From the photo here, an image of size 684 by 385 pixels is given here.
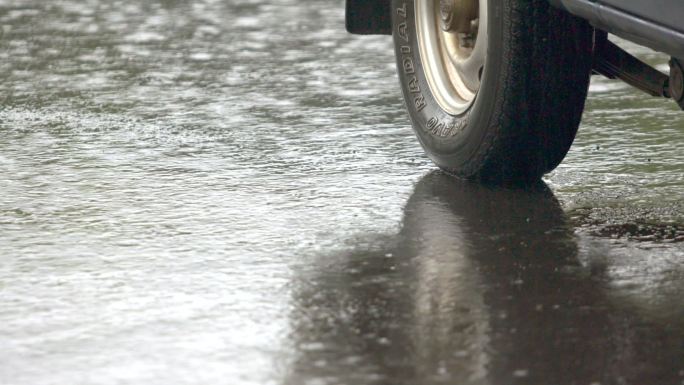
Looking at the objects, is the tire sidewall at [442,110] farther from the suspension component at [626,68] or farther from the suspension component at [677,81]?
the suspension component at [677,81]

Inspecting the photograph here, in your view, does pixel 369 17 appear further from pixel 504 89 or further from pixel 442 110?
pixel 504 89

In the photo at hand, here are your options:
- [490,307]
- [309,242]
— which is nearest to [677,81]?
[490,307]

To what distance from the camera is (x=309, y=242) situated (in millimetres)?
4242

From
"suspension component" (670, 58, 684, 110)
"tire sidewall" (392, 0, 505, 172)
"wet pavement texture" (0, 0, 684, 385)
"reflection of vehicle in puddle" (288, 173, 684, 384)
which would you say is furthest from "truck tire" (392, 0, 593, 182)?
"suspension component" (670, 58, 684, 110)

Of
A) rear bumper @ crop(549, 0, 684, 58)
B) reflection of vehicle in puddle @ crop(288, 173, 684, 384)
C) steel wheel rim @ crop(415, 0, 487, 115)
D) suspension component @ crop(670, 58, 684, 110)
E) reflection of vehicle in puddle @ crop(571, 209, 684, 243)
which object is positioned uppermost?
rear bumper @ crop(549, 0, 684, 58)

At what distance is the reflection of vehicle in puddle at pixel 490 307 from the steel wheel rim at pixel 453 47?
66 centimetres

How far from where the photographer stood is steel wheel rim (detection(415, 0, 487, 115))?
16.4 ft

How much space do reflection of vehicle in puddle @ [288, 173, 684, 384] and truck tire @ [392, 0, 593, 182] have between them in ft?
0.83

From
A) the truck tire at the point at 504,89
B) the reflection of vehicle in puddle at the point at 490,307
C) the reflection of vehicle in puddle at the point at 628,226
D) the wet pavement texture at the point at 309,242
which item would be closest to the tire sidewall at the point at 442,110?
the truck tire at the point at 504,89

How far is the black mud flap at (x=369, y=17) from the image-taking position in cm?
556

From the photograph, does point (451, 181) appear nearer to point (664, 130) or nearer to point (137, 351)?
point (664, 130)

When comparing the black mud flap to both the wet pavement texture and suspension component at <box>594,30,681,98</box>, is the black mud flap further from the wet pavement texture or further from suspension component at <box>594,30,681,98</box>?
suspension component at <box>594,30,681,98</box>

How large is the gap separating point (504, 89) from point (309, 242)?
0.84 metres

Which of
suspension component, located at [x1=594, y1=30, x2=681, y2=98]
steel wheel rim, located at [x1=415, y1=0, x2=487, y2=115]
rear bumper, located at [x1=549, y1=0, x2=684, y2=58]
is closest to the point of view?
rear bumper, located at [x1=549, y1=0, x2=684, y2=58]
